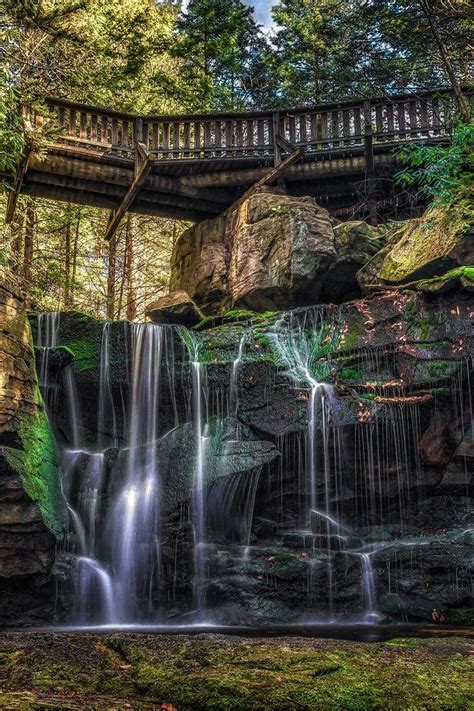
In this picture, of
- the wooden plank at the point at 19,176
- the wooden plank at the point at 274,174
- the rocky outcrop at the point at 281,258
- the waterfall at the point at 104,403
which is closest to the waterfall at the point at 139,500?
the waterfall at the point at 104,403

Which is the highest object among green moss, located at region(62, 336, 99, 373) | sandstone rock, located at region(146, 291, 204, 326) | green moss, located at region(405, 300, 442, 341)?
sandstone rock, located at region(146, 291, 204, 326)

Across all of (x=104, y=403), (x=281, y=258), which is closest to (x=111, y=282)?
(x=281, y=258)

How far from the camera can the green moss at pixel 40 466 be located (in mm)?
6930

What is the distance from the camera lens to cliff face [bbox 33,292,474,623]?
7156mm

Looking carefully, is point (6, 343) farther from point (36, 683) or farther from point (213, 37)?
point (213, 37)

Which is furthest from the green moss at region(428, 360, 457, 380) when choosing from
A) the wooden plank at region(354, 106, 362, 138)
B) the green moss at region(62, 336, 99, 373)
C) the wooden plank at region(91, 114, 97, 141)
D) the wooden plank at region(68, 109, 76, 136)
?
the wooden plank at region(68, 109, 76, 136)

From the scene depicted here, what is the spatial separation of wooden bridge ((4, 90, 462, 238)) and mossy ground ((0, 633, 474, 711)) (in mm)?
10836

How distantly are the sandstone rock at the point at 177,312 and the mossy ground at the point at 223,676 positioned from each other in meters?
8.91

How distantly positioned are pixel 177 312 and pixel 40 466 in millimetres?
5149

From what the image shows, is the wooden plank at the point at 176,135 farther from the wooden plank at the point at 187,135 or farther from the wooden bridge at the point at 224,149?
the wooden plank at the point at 187,135

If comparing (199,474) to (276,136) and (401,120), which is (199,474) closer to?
(276,136)

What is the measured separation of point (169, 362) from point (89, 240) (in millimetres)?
12406

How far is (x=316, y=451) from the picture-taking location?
8797mm

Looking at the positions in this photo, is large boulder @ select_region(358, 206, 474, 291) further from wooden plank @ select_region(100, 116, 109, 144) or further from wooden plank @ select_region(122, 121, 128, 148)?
wooden plank @ select_region(100, 116, 109, 144)
